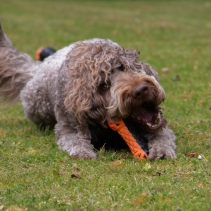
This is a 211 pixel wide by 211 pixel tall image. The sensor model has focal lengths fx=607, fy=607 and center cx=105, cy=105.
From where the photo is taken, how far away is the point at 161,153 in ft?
21.5

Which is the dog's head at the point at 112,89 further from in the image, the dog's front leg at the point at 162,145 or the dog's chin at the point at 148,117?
the dog's front leg at the point at 162,145

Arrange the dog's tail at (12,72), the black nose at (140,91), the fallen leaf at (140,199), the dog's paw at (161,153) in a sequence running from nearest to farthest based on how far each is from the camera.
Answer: the fallen leaf at (140,199) < the black nose at (140,91) < the dog's paw at (161,153) < the dog's tail at (12,72)

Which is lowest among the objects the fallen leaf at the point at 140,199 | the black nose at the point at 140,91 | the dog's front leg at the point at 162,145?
the dog's front leg at the point at 162,145

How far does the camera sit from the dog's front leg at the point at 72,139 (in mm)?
6809

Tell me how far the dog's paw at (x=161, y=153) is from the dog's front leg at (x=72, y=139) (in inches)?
25.7

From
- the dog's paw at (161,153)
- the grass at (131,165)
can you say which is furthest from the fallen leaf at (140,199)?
the dog's paw at (161,153)

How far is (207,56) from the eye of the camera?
1448cm

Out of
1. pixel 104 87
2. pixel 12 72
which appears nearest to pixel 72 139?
pixel 104 87

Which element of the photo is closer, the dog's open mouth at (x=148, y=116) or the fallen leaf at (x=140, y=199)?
the fallen leaf at (x=140, y=199)

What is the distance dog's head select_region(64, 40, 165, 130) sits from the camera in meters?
6.43

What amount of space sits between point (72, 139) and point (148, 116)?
97 cm

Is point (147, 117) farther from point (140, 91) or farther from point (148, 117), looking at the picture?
point (140, 91)

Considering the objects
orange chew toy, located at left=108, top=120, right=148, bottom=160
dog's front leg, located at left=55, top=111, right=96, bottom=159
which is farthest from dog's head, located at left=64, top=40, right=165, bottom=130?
dog's front leg, located at left=55, top=111, right=96, bottom=159

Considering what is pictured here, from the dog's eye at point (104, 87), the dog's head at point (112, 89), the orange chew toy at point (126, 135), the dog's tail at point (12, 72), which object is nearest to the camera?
the dog's head at point (112, 89)
